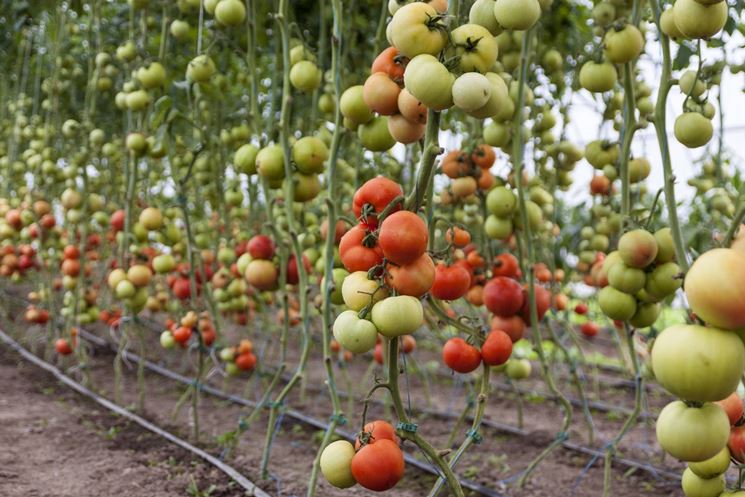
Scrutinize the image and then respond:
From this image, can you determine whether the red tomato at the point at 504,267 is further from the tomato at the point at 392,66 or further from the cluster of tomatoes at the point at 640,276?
the tomato at the point at 392,66

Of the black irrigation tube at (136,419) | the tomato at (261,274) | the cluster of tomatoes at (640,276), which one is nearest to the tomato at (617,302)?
the cluster of tomatoes at (640,276)

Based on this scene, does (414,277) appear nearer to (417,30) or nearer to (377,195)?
(377,195)

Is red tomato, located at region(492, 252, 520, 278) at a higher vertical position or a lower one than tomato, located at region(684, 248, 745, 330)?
lower

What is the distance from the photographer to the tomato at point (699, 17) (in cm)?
77

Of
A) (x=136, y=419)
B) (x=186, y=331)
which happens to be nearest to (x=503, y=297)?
(x=186, y=331)

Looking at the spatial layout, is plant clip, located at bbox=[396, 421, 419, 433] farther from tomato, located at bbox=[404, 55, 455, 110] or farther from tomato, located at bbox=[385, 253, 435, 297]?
tomato, located at bbox=[404, 55, 455, 110]

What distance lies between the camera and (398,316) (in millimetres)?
825

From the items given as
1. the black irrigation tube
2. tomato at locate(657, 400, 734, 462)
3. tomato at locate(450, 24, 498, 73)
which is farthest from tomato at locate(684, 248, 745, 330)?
the black irrigation tube

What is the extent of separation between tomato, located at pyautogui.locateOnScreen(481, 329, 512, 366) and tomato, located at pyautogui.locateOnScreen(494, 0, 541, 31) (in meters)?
0.54

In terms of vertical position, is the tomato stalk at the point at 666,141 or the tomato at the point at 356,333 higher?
the tomato stalk at the point at 666,141

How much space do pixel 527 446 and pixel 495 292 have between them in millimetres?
1112

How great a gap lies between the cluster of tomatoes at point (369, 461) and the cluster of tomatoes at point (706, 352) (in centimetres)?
40

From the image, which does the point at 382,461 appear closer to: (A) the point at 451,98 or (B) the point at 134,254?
(A) the point at 451,98

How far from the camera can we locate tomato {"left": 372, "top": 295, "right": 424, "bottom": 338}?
2.71 feet
